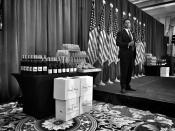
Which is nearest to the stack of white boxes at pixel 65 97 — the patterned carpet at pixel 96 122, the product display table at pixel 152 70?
the patterned carpet at pixel 96 122

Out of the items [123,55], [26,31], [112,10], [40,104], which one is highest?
[112,10]

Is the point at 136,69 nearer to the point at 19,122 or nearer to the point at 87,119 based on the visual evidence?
the point at 87,119

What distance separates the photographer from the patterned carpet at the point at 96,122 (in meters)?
2.19

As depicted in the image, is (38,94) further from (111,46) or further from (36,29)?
(111,46)

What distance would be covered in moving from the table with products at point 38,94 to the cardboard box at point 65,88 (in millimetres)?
189

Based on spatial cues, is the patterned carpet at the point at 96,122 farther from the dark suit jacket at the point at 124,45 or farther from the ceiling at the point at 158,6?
the ceiling at the point at 158,6

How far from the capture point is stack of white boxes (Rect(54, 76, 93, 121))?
94.4 inches

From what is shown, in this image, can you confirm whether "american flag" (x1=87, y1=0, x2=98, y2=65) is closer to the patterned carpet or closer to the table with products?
the patterned carpet

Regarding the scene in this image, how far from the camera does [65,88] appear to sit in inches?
93.0

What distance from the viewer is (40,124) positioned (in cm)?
230

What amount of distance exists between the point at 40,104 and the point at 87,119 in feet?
2.48

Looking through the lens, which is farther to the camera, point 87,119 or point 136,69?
point 136,69

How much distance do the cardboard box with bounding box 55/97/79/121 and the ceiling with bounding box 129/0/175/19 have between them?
7650 mm

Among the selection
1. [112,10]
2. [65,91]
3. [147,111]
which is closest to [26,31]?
[65,91]
